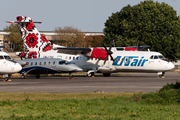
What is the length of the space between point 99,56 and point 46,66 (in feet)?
23.8

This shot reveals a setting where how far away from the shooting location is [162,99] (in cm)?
1528

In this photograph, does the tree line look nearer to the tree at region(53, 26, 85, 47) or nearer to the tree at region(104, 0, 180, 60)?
the tree at region(104, 0, 180, 60)

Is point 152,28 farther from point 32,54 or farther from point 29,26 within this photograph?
point 32,54

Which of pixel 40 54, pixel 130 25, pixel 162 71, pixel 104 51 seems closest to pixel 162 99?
pixel 162 71

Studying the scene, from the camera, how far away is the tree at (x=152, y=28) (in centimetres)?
7200

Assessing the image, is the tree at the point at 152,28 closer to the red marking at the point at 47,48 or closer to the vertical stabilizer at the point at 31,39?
the red marking at the point at 47,48

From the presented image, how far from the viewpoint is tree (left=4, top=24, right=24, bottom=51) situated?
107 meters

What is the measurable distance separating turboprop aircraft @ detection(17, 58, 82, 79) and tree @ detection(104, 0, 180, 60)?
3433 centimetres

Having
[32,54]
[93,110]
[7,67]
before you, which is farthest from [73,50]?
[93,110]

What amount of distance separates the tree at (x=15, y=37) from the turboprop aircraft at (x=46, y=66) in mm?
67026

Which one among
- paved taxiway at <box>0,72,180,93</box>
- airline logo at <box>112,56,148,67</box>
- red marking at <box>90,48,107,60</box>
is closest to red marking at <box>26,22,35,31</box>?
red marking at <box>90,48,107,60</box>

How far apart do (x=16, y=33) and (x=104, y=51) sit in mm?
73716

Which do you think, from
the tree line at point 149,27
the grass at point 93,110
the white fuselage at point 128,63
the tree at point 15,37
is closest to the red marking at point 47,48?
the white fuselage at point 128,63

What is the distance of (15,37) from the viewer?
349ft
